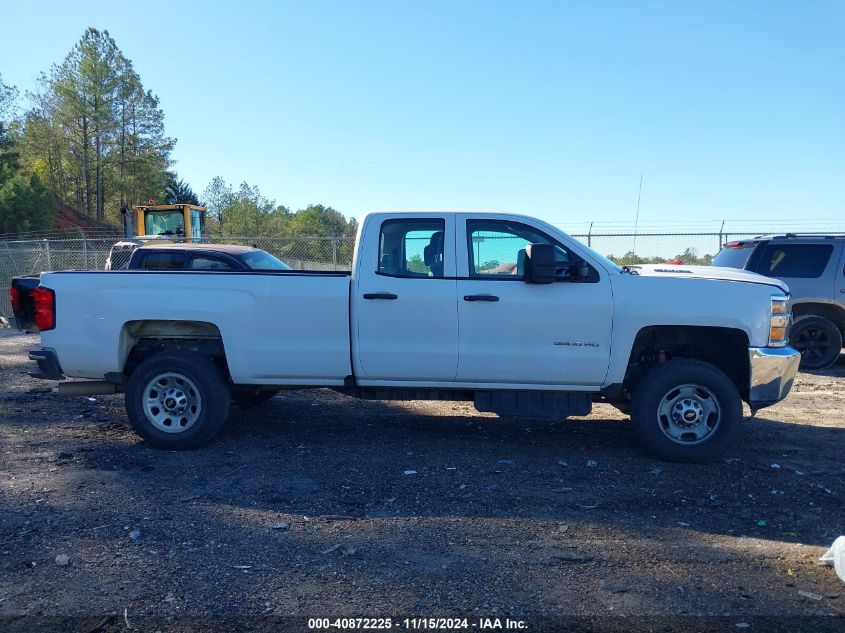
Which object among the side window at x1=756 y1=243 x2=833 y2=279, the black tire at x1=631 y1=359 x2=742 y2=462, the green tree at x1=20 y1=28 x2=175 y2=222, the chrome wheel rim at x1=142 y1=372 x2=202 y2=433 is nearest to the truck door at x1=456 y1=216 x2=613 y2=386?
the black tire at x1=631 y1=359 x2=742 y2=462

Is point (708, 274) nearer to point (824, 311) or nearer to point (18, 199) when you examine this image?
point (824, 311)

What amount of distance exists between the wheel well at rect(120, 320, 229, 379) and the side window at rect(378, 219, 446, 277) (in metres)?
1.63

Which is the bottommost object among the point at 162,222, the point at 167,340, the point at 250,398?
the point at 250,398

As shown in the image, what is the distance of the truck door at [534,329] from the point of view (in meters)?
5.63

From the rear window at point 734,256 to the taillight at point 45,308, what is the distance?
366 inches

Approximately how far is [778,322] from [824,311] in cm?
576

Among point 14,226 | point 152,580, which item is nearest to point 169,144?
point 14,226

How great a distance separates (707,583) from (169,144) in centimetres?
5104

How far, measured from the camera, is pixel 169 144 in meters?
48.8

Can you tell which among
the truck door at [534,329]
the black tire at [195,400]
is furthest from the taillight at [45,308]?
the truck door at [534,329]

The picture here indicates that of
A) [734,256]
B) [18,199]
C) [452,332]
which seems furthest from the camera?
[18,199]

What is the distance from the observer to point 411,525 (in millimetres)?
4395

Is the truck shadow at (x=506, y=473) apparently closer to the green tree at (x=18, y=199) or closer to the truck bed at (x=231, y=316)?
the truck bed at (x=231, y=316)

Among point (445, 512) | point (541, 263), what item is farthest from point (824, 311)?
point (445, 512)
